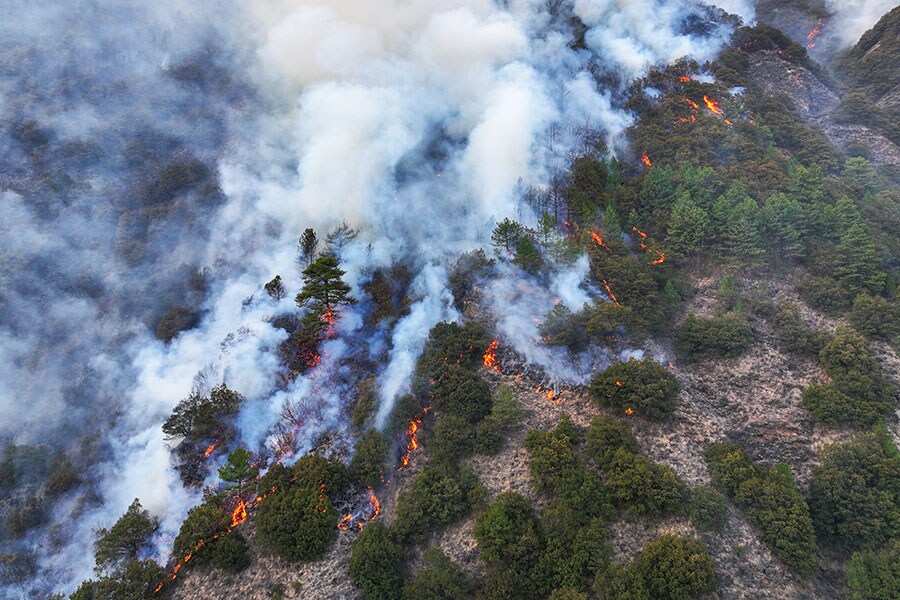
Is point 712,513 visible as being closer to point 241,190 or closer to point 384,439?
point 384,439

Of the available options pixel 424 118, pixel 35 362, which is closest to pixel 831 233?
pixel 424 118

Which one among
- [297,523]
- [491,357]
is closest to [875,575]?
[491,357]

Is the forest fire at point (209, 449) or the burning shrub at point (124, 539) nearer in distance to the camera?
the burning shrub at point (124, 539)

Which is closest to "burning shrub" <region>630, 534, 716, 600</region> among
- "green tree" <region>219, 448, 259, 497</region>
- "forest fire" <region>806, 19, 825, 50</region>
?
"green tree" <region>219, 448, 259, 497</region>

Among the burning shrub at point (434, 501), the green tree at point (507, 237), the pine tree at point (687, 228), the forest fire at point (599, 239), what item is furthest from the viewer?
the forest fire at point (599, 239)

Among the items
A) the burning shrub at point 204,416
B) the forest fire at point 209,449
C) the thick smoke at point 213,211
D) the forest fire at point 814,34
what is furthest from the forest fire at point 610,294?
the forest fire at point 814,34

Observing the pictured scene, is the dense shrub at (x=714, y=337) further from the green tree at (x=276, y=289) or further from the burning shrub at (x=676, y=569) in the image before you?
the green tree at (x=276, y=289)

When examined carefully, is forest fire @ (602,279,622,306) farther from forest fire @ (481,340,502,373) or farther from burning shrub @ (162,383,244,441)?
burning shrub @ (162,383,244,441)
